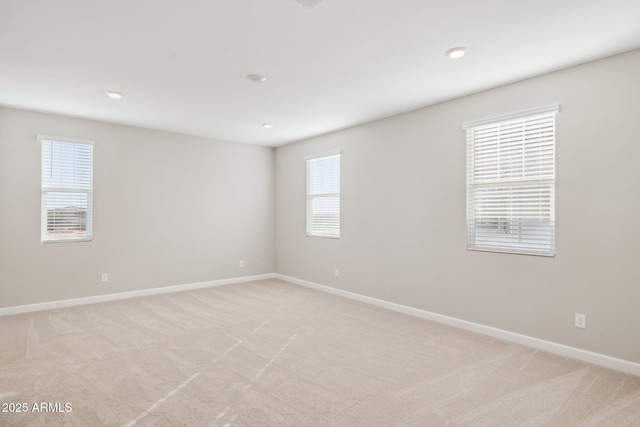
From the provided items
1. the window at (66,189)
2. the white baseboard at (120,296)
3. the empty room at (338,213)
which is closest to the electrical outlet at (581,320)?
the empty room at (338,213)

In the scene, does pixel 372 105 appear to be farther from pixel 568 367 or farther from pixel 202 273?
pixel 202 273

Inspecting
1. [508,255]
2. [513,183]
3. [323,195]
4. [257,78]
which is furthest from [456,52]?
[323,195]

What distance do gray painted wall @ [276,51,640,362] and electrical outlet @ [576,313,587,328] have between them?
0.04 meters

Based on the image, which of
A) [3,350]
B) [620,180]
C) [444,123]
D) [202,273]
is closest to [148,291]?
[202,273]

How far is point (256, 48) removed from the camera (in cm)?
272

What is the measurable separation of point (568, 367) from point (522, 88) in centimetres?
257

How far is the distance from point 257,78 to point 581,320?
145 inches

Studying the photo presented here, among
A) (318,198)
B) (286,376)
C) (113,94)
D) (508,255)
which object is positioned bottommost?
(286,376)

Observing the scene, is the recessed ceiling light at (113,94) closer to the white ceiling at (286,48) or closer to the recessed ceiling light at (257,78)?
the white ceiling at (286,48)

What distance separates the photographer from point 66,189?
15.2 feet

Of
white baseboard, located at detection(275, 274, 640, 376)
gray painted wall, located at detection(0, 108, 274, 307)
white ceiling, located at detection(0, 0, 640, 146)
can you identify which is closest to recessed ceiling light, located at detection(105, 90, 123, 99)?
white ceiling, located at detection(0, 0, 640, 146)

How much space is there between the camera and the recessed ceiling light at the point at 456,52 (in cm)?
272

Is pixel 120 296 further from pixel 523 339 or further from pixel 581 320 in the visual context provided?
pixel 581 320

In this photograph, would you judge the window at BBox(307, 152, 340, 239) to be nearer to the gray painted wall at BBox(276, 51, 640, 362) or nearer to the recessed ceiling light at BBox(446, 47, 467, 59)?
the gray painted wall at BBox(276, 51, 640, 362)
